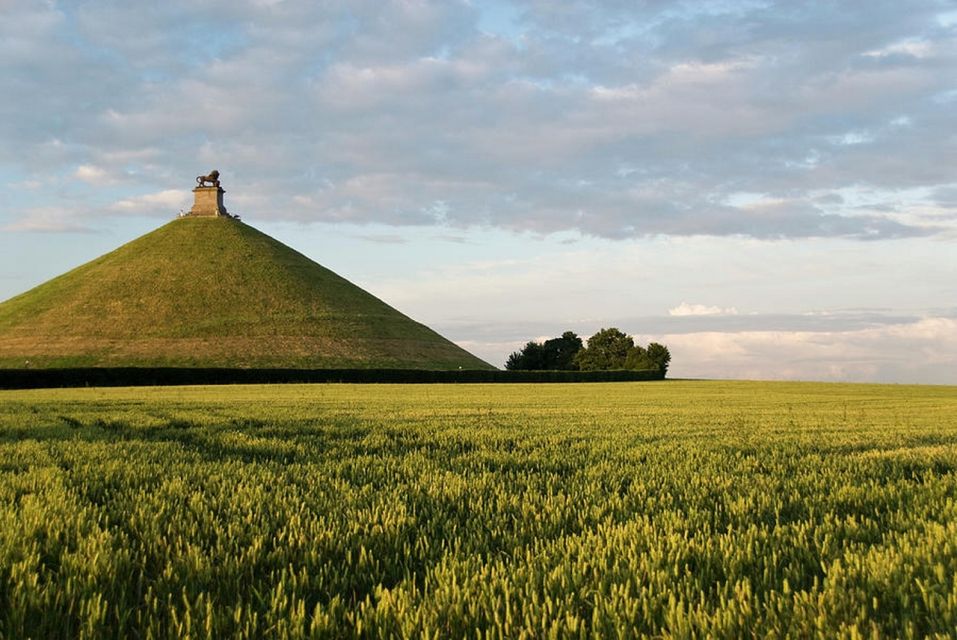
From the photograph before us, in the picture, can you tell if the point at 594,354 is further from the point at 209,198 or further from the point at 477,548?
the point at 477,548

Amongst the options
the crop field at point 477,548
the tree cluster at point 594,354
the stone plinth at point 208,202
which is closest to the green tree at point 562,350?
the tree cluster at point 594,354

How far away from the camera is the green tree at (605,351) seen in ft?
379

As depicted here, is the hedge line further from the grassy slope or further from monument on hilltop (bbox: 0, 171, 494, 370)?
the grassy slope

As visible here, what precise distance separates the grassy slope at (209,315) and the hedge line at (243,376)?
2236cm

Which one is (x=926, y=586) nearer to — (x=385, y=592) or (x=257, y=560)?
(x=385, y=592)

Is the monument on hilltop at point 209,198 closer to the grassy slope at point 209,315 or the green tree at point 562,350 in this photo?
the grassy slope at point 209,315

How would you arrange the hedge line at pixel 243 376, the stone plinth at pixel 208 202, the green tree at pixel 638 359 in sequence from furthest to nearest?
the stone plinth at pixel 208 202 < the green tree at pixel 638 359 < the hedge line at pixel 243 376

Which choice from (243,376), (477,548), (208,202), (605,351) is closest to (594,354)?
(605,351)

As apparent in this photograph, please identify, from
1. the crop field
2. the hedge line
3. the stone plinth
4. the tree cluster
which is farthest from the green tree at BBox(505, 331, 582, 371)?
the crop field

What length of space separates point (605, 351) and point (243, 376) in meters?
63.4

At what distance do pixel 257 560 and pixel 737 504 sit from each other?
13.0ft

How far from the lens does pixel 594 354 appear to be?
11862 cm

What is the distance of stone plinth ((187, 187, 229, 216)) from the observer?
5763 inches

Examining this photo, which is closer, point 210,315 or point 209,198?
point 210,315
